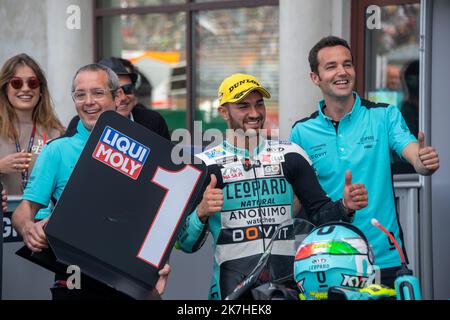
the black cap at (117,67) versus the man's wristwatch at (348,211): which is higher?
the black cap at (117,67)

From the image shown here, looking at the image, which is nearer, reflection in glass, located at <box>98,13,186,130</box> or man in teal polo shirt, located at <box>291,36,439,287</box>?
man in teal polo shirt, located at <box>291,36,439,287</box>

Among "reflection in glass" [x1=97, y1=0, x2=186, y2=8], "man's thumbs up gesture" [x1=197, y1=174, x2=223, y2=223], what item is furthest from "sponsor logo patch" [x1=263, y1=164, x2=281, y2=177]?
"reflection in glass" [x1=97, y1=0, x2=186, y2=8]

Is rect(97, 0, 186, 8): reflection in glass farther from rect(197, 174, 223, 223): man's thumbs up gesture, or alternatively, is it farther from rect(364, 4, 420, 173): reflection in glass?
rect(197, 174, 223, 223): man's thumbs up gesture

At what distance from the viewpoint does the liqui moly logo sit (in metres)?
3.40

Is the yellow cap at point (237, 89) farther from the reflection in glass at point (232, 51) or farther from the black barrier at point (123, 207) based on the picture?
→ the reflection in glass at point (232, 51)

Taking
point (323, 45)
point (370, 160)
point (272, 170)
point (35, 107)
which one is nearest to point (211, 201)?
point (272, 170)

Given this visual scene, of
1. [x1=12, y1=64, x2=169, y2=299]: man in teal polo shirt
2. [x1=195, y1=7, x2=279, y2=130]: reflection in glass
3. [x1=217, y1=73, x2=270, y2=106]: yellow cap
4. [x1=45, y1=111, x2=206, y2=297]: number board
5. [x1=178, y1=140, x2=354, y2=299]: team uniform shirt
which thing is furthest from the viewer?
[x1=195, y1=7, x2=279, y2=130]: reflection in glass

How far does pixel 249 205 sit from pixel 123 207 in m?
0.73

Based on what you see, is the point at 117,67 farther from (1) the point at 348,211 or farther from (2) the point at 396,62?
(2) the point at 396,62

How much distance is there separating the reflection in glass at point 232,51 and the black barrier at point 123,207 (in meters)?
5.48

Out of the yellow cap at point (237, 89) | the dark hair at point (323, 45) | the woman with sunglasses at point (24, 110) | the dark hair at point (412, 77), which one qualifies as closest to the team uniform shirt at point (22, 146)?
the woman with sunglasses at point (24, 110)

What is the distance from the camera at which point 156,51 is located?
33.5 feet

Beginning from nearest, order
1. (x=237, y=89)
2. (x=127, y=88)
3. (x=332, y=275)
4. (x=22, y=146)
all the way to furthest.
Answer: (x=332, y=275) < (x=237, y=89) < (x=22, y=146) < (x=127, y=88)

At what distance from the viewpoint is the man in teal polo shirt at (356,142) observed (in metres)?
4.38
